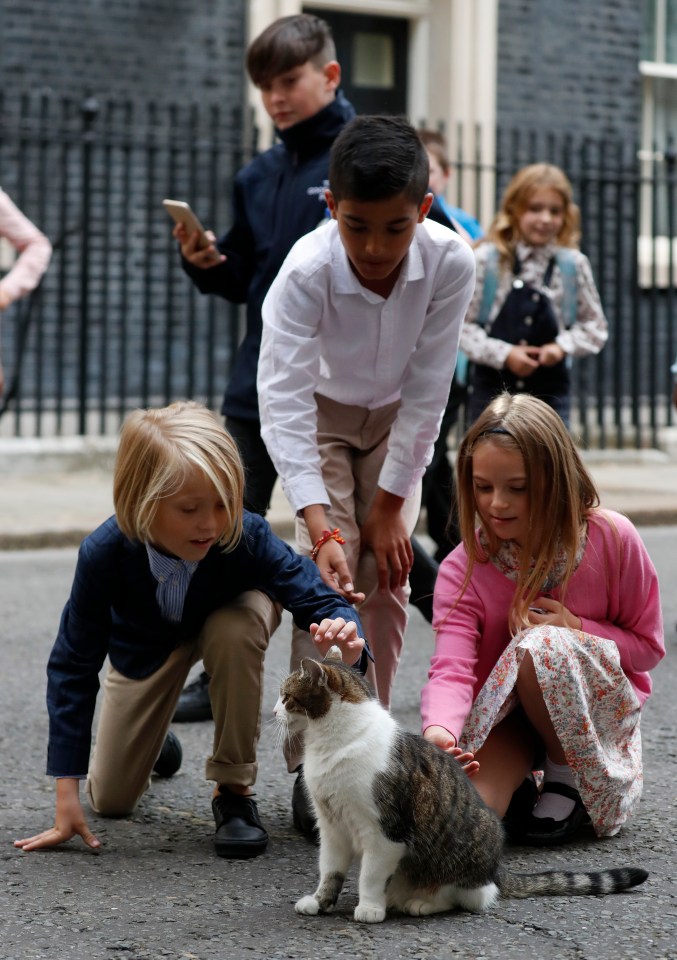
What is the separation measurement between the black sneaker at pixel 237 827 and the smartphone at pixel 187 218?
5.97 ft

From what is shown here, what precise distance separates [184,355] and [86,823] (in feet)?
26.0

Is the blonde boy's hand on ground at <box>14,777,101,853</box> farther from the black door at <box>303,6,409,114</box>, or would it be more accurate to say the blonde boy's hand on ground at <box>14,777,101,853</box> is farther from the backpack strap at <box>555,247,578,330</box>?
the black door at <box>303,6,409,114</box>

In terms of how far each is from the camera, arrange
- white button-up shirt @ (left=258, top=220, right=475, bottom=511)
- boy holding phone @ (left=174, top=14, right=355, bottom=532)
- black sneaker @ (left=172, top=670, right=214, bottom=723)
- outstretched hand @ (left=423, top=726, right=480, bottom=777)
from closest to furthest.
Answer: outstretched hand @ (left=423, top=726, right=480, bottom=777) → white button-up shirt @ (left=258, top=220, right=475, bottom=511) → black sneaker @ (left=172, top=670, right=214, bottom=723) → boy holding phone @ (left=174, top=14, right=355, bottom=532)

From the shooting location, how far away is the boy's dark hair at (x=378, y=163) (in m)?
3.32

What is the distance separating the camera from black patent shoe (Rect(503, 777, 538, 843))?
3.37 metres

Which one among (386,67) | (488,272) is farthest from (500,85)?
(488,272)

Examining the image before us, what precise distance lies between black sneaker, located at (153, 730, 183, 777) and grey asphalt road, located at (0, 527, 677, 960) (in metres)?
0.04

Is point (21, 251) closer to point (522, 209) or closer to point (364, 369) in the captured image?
point (522, 209)

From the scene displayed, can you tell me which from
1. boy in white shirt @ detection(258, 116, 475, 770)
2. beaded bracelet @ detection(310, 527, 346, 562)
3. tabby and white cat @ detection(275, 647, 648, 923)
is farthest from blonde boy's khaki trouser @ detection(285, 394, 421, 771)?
tabby and white cat @ detection(275, 647, 648, 923)

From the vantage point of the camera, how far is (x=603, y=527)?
11.2 ft

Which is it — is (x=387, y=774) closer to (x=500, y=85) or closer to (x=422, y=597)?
(x=422, y=597)

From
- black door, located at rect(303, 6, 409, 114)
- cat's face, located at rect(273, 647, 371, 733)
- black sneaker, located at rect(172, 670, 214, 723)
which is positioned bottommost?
black sneaker, located at rect(172, 670, 214, 723)

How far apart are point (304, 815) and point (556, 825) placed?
0.59m

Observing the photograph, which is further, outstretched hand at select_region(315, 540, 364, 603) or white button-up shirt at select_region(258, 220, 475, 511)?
white button-up shirt at select_region(258, 220, 475, 511)
